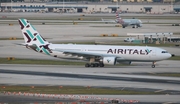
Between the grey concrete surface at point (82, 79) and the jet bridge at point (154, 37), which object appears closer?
the grey concrete surface at point (82, 79)

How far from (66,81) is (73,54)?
48.6 ft

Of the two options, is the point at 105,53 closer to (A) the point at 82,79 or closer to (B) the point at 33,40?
(B) the point at 33,40

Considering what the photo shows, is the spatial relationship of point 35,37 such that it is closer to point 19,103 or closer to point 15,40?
point 19,103

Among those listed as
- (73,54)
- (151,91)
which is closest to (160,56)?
(73,54)

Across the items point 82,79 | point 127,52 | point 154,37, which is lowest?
point 154,37

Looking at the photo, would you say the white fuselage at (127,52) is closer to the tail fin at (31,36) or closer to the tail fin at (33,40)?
the tail fin at (33,40)

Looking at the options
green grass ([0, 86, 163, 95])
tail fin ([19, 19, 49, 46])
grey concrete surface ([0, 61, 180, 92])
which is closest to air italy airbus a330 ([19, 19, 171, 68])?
tail fin ([19, 19, 49, 46])

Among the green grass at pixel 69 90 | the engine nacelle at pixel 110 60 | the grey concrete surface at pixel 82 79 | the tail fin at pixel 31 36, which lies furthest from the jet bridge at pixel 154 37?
the green grass at pixel 69 90

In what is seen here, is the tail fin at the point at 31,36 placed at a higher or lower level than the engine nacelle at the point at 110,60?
higher

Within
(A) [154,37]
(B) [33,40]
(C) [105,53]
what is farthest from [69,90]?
(A) [154,37]

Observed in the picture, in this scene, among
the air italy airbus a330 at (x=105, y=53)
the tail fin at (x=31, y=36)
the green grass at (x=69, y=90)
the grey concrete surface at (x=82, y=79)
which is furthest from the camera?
the tail fin at (x=31, y=36)

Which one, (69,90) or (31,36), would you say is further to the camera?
(31,36)

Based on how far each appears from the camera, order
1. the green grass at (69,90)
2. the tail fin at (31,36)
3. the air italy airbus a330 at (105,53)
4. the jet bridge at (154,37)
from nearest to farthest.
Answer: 1. the green grass at (69,90)
2. the air italy airbus a330 at (105,53)
3. the tail fin at (31,36)
4. the jet bridge at (154,37)

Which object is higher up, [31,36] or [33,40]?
[31,36]
